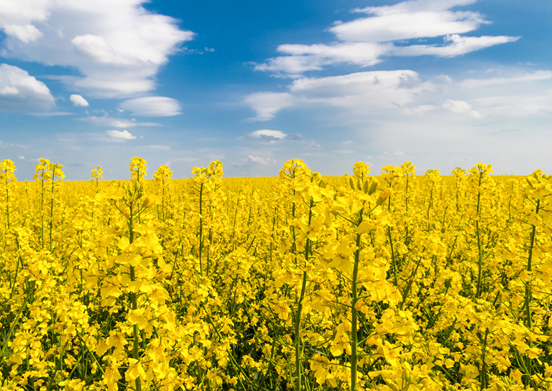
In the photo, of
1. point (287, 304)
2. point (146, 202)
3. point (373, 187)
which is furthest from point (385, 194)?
point (287, 304)

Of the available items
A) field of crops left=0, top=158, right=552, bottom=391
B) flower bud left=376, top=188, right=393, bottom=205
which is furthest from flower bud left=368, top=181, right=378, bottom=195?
flower bud left=376, top=188, right=393, bottom=205

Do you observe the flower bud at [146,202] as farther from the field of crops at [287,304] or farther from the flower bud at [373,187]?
the flower bud at [373,187]

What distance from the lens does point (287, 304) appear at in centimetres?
290

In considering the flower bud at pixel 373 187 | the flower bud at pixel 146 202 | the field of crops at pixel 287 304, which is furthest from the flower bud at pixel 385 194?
the flower bud at pixel 146 202

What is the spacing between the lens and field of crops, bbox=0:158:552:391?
76.3 inches

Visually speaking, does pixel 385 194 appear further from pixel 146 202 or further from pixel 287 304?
pixel 287 304

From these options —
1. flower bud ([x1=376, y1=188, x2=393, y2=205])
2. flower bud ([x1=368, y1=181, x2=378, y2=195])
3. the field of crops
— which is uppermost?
flower bud ([x1=368, y1=181, x2=378, y2=195])

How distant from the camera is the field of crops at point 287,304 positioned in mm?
1938

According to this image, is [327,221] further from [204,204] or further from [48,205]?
[48,205]

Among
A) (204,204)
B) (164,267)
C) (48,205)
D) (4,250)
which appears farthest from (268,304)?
(4,250)

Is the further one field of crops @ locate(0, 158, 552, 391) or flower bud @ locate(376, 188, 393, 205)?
field of crops @ locate(0, 158, 552, 391)

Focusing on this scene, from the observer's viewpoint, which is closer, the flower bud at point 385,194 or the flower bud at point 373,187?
the flower bud at point 385,194

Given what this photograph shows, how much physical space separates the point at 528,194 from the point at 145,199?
391 cm

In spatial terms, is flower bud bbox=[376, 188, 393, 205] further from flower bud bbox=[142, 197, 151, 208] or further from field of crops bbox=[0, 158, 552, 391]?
flower bud bbox=[142, 197, 151, 208]
